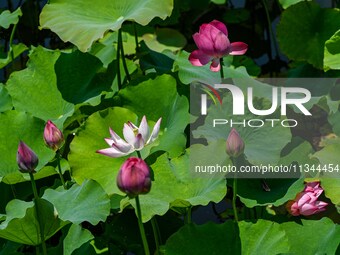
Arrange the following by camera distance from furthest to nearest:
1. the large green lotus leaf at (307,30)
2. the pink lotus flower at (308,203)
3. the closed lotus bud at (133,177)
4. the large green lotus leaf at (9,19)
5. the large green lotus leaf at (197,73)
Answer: the large green lotus leaf at (307,30) → the large green lotus leaf at (9,19) → the large green lotus leaf at (197,73) → the pink lotus flower at (308,203) → the closed lotus bud at (133,177)

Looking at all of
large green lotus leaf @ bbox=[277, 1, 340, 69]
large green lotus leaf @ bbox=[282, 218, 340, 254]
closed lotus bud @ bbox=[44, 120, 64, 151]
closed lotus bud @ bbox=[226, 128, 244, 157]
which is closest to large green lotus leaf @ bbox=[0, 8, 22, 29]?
closed lotus bud @ bbox=[44, 120, 64, 151]

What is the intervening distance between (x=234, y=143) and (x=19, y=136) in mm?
601

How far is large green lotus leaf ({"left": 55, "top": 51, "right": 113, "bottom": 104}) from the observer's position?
210cm

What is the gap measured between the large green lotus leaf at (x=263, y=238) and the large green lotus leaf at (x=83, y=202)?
284 mm

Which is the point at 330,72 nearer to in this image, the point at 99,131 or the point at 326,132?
the point at 326,132

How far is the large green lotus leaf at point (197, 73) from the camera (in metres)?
2.04

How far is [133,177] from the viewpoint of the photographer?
137 cm

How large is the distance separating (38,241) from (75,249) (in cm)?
8

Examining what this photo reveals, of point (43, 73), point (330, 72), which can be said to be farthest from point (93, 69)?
point (330, 72)

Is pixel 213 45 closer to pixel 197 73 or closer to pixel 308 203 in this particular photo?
pixel 197 73

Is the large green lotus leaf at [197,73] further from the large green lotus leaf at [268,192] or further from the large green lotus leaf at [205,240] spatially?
the large green lotus leaf at [205,240]

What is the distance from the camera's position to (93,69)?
7.06ft

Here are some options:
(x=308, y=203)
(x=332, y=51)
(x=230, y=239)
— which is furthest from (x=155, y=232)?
(x=332, y=51)

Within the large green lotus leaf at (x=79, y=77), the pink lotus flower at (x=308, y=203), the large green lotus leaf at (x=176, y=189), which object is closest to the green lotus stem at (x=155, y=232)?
the large green lotus leaf at (x=176, y=189)
